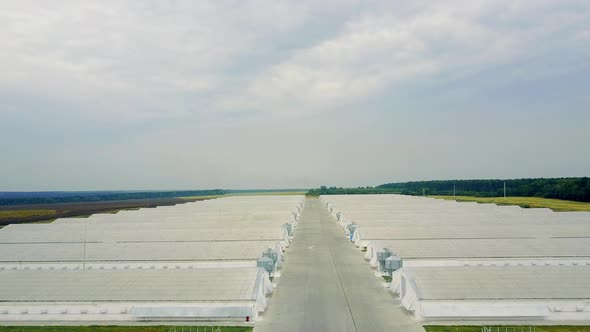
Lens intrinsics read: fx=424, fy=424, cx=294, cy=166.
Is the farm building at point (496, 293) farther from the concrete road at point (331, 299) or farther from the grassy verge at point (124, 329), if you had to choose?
the grassy verge at point (124, 329)

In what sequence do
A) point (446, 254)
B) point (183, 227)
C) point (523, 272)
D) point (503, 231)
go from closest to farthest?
point (523, 272), point (446, 254), point (503, 231), point (183, 227)

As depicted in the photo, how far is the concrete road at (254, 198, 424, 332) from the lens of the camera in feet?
86.0

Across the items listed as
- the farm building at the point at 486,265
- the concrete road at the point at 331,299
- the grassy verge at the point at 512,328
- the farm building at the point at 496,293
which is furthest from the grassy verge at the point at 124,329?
the farm building at the point at 486,265

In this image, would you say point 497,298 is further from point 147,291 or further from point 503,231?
point 503,231

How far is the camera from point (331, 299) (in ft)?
103

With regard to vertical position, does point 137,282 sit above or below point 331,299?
above

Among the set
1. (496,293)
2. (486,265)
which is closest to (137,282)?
(496,293)

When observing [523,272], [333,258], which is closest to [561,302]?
[523,272]

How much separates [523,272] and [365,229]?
997 inches

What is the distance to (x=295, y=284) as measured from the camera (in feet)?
120

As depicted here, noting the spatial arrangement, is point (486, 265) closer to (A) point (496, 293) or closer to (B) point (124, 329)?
(A) point (496, 293)

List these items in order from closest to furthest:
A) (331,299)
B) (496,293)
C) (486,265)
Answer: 1. (496,293)
2. (331,299)
3. (486,265)

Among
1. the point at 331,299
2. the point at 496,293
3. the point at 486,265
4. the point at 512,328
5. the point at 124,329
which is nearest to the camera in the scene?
the point at 512,328

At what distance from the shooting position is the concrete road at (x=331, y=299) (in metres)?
26.2
